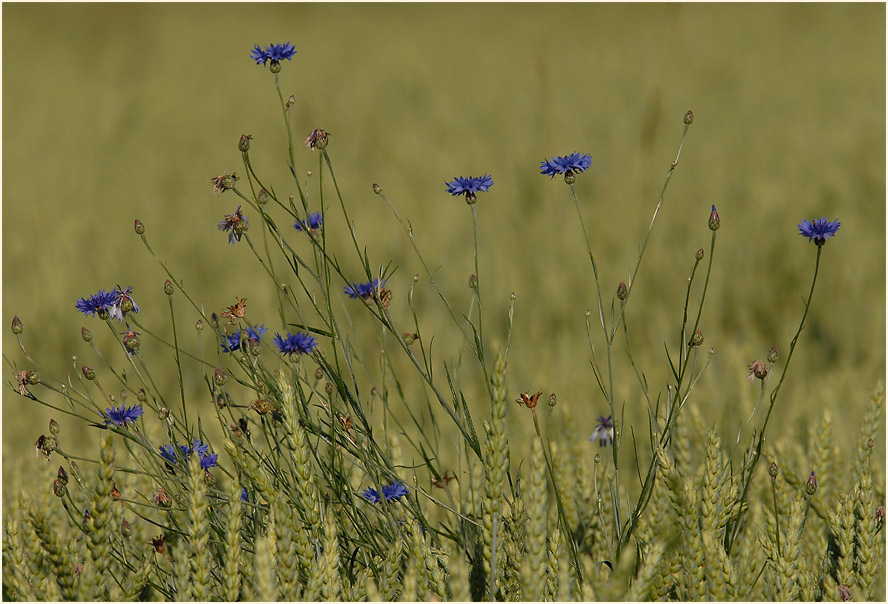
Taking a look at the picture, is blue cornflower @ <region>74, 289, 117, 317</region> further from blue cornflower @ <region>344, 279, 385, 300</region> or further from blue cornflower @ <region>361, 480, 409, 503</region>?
blue cornflower @ <region>361, 480, 409, 503</region>

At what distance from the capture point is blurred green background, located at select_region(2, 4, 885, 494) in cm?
387

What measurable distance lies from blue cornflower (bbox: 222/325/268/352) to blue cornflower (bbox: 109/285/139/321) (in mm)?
183

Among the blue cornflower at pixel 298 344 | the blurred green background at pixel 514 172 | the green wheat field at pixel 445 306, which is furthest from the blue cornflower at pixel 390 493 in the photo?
the blurred green background at pixel 514 172

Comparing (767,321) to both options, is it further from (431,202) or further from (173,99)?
(173,99)

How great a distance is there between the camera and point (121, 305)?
5.61 feet

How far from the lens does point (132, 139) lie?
6699mm

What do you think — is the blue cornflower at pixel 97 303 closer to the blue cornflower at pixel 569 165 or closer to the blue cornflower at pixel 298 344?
the blue cornflower at pixel 298 344

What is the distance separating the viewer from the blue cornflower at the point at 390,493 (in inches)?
67.1

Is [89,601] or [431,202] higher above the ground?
[431,202]

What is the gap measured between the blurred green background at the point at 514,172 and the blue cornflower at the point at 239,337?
0.97 meters

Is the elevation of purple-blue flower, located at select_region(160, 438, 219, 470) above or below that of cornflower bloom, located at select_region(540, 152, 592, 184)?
below

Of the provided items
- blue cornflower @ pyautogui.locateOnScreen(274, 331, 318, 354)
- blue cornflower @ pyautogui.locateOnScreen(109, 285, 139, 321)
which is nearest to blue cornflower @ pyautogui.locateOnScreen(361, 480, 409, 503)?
blue cornflower @ pyautogui.locateOnScreen(274, 331, 318, 354)

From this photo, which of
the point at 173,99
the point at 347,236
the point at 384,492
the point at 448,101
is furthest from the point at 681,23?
the point at 384,492

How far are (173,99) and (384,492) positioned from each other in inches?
251
